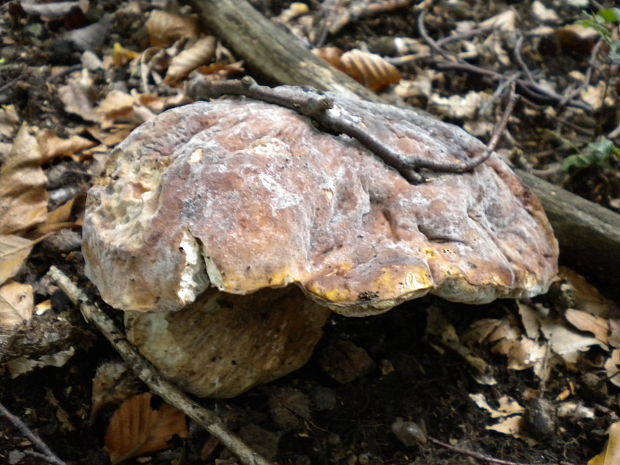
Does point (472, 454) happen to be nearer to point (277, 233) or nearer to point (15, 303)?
point (277, 233)

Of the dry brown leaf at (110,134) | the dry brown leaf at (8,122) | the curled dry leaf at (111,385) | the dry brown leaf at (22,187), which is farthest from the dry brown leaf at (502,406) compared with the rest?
the dry brown leaf at (8,122)

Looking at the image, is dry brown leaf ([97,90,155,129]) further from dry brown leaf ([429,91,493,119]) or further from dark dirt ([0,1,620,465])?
dry brown leaf ([429,91,493,119])

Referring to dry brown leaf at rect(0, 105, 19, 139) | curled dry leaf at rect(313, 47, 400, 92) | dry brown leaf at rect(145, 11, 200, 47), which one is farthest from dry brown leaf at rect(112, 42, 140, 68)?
curled dry leaf at rect(313, 47, 400, 92)

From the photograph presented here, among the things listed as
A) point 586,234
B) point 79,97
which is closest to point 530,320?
point 586,234

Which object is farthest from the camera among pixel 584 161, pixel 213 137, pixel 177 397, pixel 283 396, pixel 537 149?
pixel 537 149

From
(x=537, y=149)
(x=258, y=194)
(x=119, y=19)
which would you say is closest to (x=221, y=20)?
(x=119, y=19)

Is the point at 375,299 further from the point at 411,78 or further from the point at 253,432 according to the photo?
the point at 411,78
